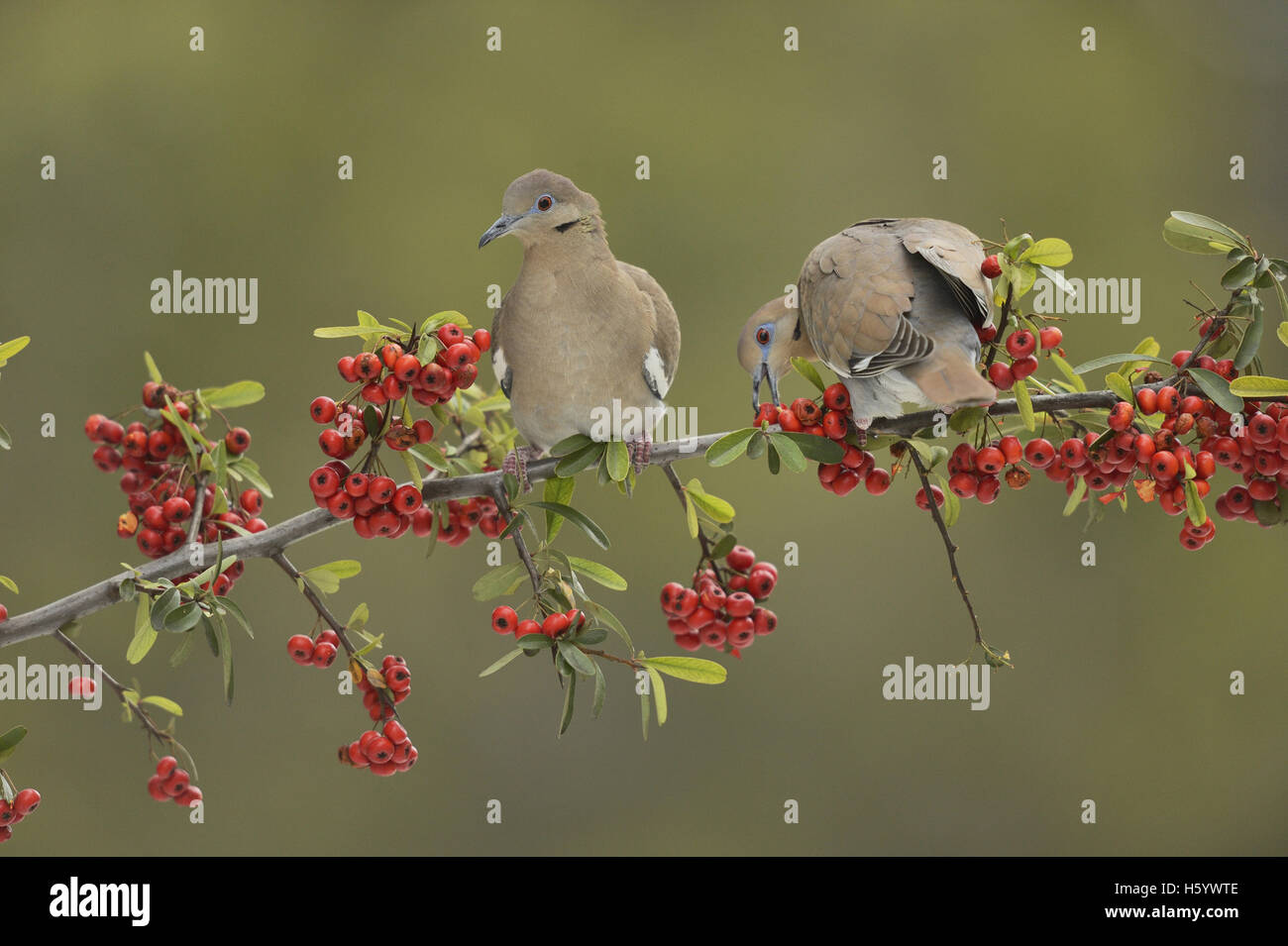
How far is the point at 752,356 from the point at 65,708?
2.57m

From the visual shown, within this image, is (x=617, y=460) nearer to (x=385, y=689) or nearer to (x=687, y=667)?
(x=687, y=667)

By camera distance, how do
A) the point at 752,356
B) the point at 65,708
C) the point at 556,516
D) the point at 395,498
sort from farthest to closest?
the point at 65,708 < the point at 752,356 < the point at 556,516 < the point at 395,498

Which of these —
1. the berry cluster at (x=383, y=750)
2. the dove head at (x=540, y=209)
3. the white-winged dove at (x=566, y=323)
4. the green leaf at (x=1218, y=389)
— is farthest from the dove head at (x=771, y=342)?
the berry cluster at (x=383, y=750)

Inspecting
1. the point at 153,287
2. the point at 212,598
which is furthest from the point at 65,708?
the point at 212,598

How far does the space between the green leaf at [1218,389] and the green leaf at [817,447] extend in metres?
0.34

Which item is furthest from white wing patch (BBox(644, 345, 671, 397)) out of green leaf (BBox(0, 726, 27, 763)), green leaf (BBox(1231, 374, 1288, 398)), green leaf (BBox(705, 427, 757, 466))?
green leaf (BBox(0, 726, 27, 763))

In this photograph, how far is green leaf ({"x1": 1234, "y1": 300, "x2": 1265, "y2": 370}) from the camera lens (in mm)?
1096

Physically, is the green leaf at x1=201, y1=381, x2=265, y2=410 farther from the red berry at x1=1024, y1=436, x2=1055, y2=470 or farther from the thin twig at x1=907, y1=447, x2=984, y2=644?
the red berry at x1=1024, y1=436, x2=1055, y2=470

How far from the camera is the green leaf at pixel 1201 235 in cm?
112

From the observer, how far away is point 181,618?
1157mm

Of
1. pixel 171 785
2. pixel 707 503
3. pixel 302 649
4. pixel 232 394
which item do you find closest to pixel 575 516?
pixel 707 503

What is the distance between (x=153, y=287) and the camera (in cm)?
323

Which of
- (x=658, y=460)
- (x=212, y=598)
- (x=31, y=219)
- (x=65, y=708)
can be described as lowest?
(x=65, y=708)

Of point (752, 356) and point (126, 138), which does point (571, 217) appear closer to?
point (752, 356)
